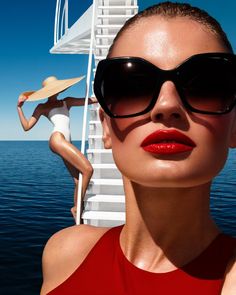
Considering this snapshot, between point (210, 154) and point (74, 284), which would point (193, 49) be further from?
point (74, 284)

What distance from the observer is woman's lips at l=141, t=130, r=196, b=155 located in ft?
3.40

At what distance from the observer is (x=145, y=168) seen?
107cm

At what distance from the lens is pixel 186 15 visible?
1139 millimetres

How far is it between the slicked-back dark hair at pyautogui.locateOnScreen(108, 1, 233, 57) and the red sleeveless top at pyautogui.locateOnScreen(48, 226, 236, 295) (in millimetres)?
645

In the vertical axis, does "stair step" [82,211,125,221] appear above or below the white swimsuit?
below

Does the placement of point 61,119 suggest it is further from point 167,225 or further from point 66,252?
point 167,225

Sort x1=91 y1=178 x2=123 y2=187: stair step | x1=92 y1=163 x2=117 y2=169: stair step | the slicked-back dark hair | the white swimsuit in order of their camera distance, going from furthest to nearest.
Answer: x1=92 y1=163 x2=117 y2=169: stair step, x1=91 y1=178 x2=123 y2=187: stair step, the white swimsuit, the slicked-back dark hair

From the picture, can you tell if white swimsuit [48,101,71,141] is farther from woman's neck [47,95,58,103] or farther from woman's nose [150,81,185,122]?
woman's nose [150,81,185,122]

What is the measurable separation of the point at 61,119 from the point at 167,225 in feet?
15.3

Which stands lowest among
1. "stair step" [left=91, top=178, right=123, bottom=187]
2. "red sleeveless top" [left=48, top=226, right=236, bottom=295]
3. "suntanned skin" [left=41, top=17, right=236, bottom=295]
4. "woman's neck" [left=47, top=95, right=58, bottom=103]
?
"stair step" [left=91, top=178, right=123, bottom=187]

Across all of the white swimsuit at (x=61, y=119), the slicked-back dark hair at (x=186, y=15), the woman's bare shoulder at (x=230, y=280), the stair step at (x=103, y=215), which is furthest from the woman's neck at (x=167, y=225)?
the stair step at (x=103, y=215)

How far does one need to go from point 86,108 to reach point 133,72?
462cm

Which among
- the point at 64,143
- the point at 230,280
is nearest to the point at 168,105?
the point at 230,280

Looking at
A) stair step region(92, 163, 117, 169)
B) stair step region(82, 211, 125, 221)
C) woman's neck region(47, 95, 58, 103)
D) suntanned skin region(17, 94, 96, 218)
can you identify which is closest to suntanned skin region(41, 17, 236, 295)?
suntanned skin region(17, 94, 96, 218)
